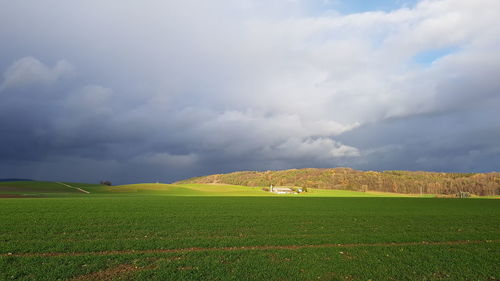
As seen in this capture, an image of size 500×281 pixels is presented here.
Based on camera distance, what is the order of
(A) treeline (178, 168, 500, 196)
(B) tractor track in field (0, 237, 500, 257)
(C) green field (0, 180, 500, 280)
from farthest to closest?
(A) treeline (178, 168, 500, 196) < (B) tractor track in field (0, 237, 500, 257) < (C) green field (0, 180, 500, 280)

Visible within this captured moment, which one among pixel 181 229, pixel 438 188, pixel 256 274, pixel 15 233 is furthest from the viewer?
pixel 438 188

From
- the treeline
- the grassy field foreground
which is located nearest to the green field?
the grassy field foreground

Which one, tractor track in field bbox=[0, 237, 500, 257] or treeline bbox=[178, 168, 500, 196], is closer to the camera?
tractor track in field bbox=[0, 237, 500, 257]

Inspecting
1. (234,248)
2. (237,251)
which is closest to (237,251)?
(237,251)

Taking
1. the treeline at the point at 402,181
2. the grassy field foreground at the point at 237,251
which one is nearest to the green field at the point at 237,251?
the grassy field foreground at the point at 237,251

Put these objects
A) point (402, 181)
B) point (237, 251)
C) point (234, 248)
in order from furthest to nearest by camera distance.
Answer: point (402, 181), point (234, 248), point (237, 251)

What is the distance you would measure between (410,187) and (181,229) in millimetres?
156095

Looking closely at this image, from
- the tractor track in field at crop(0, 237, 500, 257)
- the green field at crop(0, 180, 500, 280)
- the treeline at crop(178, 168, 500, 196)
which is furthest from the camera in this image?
the treeline at crop(178, 168, 500, 196)

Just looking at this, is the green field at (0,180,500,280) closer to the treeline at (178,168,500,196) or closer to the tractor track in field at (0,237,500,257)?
the tractor track in field at (0,237,500,257)

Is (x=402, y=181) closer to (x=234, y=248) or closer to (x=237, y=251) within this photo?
Result: (x=234, y=248)

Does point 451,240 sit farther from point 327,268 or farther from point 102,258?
point 102,258

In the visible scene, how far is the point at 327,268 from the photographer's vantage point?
13.7m

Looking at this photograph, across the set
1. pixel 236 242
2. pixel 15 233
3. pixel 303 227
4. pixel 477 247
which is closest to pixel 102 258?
pixel 236 242

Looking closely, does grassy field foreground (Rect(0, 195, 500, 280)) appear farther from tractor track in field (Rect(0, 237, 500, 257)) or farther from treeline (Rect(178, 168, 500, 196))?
treeline (Rect(178, 168, 500, 196))
